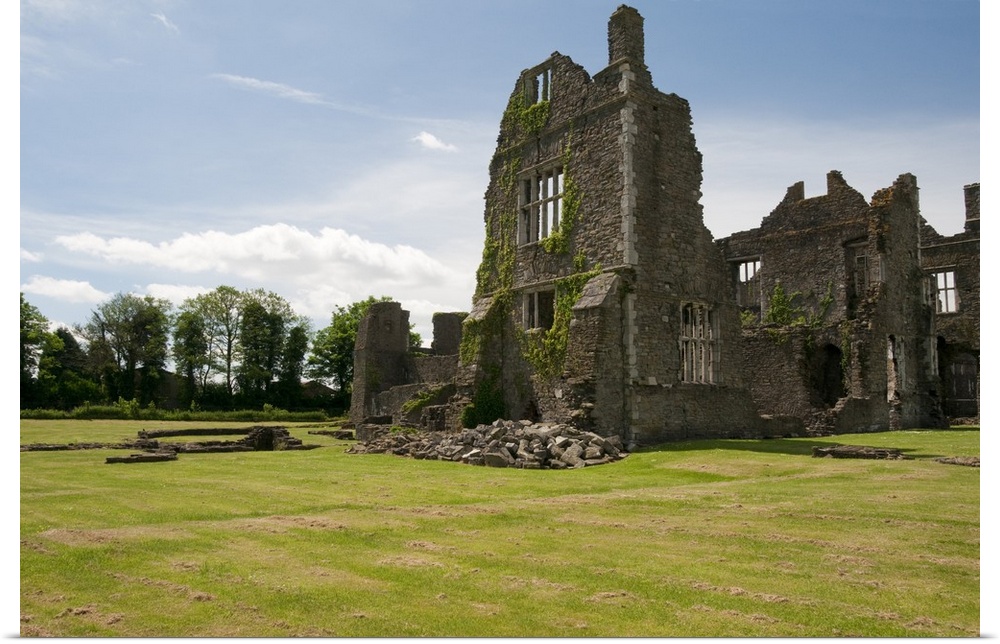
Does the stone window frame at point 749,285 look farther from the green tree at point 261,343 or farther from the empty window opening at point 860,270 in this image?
the green tree at point 261,343

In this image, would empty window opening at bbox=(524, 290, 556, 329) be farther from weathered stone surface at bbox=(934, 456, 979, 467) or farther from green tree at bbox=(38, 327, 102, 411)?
green tree at bbox=(38, 327, 102, 411)

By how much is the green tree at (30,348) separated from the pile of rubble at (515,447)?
108ft

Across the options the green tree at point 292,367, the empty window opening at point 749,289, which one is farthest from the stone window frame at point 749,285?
the green tree at point 292,367

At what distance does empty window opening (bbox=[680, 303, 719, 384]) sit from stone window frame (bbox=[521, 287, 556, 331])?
3.95m

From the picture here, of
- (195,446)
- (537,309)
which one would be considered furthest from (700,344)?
(195,446)

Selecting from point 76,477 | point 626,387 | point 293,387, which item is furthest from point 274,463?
point 293,387

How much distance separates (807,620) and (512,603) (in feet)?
6.46

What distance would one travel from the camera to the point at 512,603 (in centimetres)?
557

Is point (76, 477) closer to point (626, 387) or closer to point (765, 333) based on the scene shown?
point (626, 387)

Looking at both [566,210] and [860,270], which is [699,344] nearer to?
[566,210]

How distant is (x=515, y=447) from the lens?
16953mm

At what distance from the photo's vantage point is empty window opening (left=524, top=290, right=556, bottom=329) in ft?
76.5

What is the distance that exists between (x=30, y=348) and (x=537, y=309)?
39.1 meters

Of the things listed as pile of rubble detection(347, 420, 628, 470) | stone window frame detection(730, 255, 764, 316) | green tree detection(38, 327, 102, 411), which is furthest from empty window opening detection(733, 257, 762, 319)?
green tree detection(38, 327, 102, 411)
